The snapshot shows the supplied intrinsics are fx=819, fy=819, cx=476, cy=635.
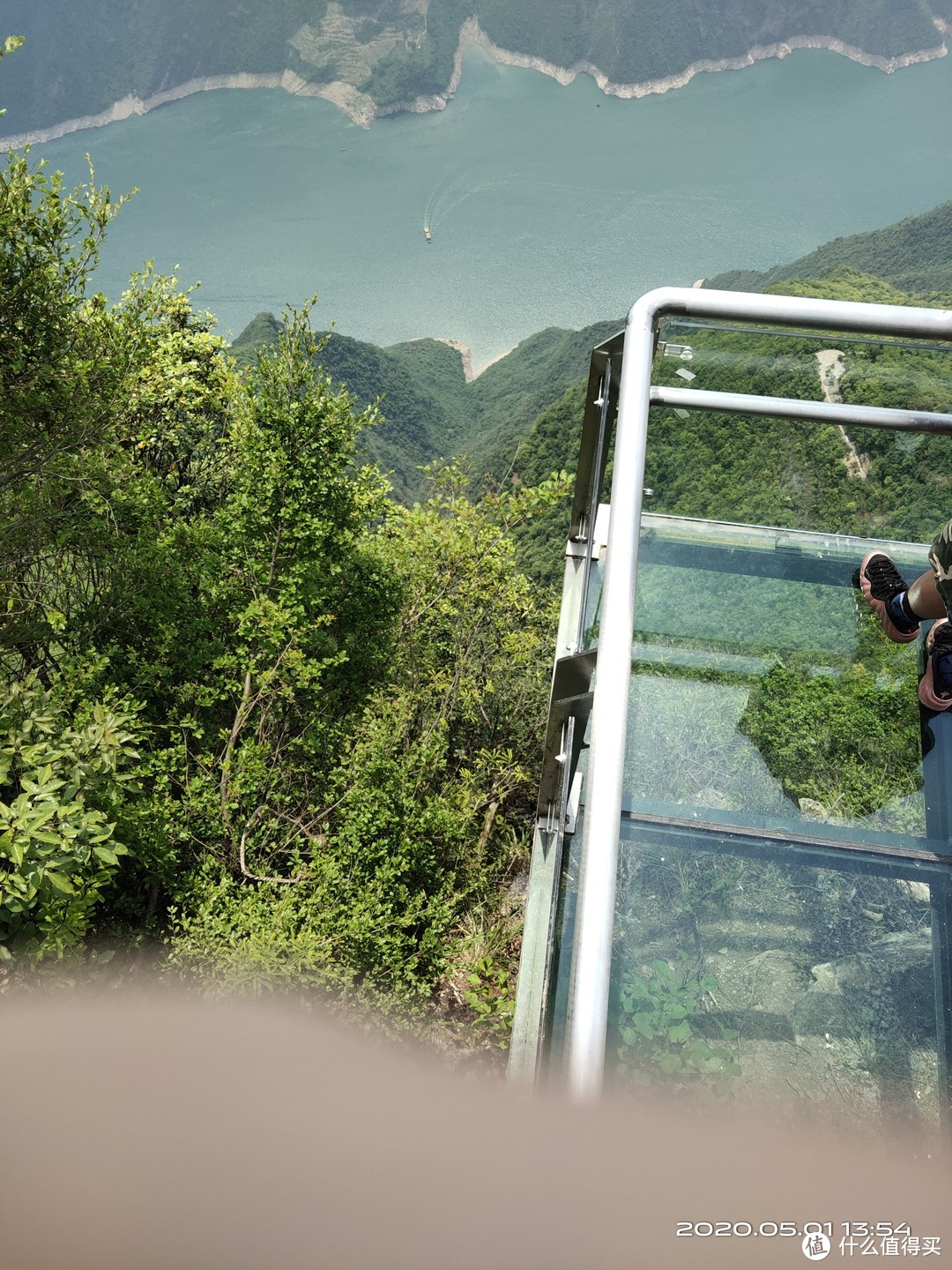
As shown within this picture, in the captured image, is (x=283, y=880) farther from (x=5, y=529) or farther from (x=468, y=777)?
(x=5, y=529)

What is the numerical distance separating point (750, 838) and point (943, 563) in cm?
76

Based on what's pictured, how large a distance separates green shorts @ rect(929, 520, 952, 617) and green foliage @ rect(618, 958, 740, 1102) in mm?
944

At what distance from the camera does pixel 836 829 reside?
4.86 feet

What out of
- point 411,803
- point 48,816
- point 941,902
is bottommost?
point 941,902

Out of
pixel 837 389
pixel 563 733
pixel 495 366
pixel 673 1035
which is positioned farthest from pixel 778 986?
pixel 495 366

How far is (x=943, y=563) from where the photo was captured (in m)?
1.72

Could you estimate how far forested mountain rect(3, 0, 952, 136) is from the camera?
66062mm

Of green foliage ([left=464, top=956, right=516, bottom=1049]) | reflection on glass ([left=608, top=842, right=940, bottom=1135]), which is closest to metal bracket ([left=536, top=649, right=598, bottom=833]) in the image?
reflection on glass ([left=608, top=842, right=940, bottom=1135])

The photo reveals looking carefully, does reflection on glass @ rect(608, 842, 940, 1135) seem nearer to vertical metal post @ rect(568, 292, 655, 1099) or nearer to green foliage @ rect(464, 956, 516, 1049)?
vertical metal post @ rect(568, 292, 655, 1099)

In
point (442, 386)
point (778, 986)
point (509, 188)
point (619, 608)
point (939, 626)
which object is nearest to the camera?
point (619, 608)

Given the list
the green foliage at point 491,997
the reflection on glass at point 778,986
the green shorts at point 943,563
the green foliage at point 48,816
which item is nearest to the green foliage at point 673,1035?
the reflection on glass at point 778,986

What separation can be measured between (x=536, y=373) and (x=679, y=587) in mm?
44581

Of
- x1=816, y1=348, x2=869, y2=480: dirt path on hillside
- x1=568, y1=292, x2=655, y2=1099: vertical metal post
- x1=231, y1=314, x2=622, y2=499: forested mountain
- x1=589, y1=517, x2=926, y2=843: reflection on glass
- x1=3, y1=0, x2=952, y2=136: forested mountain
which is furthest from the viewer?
x1=3, y1=0, x2=952, y2=136: forested mountain

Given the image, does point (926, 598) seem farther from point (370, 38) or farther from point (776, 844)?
point (370, 38)
